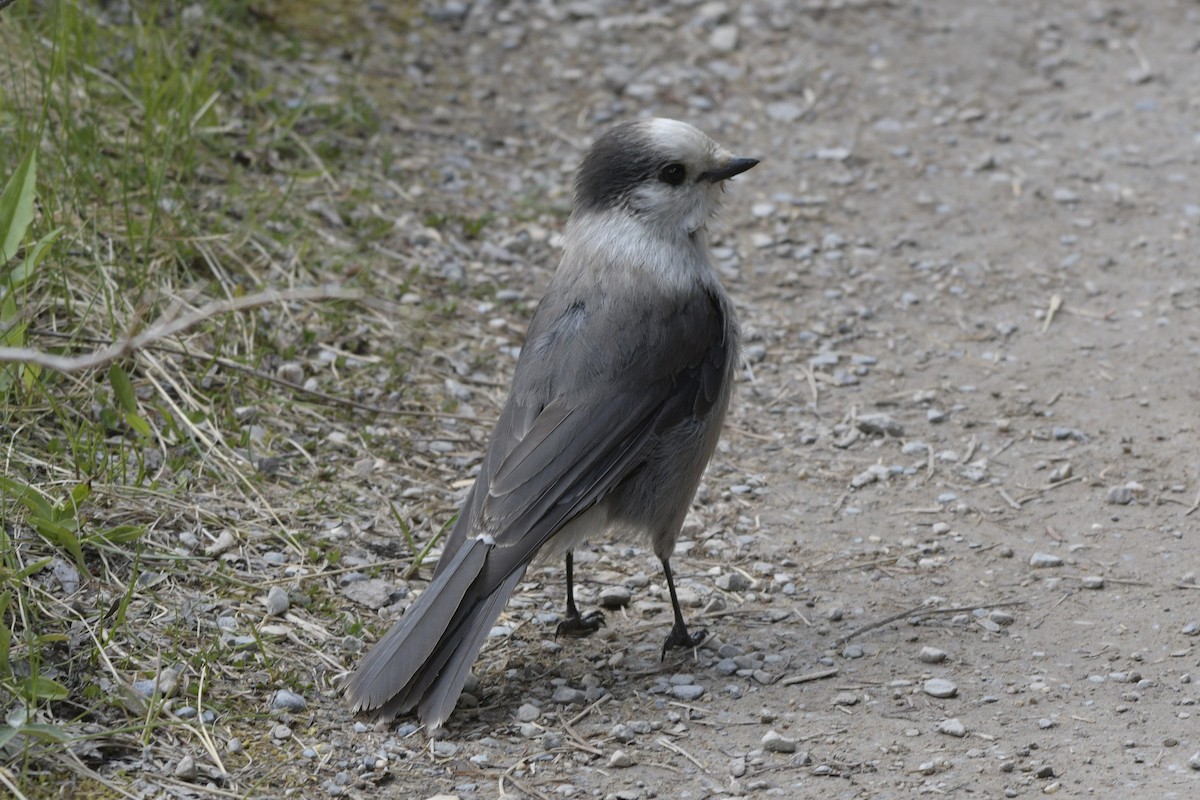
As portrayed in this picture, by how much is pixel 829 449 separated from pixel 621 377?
154 cm

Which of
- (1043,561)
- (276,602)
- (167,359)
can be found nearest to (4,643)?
(276,602)

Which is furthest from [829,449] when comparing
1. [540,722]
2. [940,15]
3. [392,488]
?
[940,15]

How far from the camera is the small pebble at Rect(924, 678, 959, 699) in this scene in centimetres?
410

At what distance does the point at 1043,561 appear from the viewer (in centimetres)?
487

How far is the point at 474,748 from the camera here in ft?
12.9

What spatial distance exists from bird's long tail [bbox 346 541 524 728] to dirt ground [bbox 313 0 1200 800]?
4.2 inches

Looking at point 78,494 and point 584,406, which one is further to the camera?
point 584,406

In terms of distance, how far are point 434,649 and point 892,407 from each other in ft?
9.08

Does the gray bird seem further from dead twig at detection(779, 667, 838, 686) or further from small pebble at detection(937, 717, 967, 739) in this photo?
small pebble at detection(937, 717, 967, 739)

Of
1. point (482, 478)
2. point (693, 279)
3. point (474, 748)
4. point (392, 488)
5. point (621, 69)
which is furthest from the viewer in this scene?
point (621, 69)

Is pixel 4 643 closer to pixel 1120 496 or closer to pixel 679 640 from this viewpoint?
pixel 679 640

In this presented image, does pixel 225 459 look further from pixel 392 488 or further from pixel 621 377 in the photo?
pixel 621 377

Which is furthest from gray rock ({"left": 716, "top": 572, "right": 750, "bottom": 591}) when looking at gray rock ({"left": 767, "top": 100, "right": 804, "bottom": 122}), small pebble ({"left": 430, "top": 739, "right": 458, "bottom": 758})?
gray rock ({"left": 767, "top": 100, "right": 804, "bottom": 122})

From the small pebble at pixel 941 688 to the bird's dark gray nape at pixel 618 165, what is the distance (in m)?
1.97
